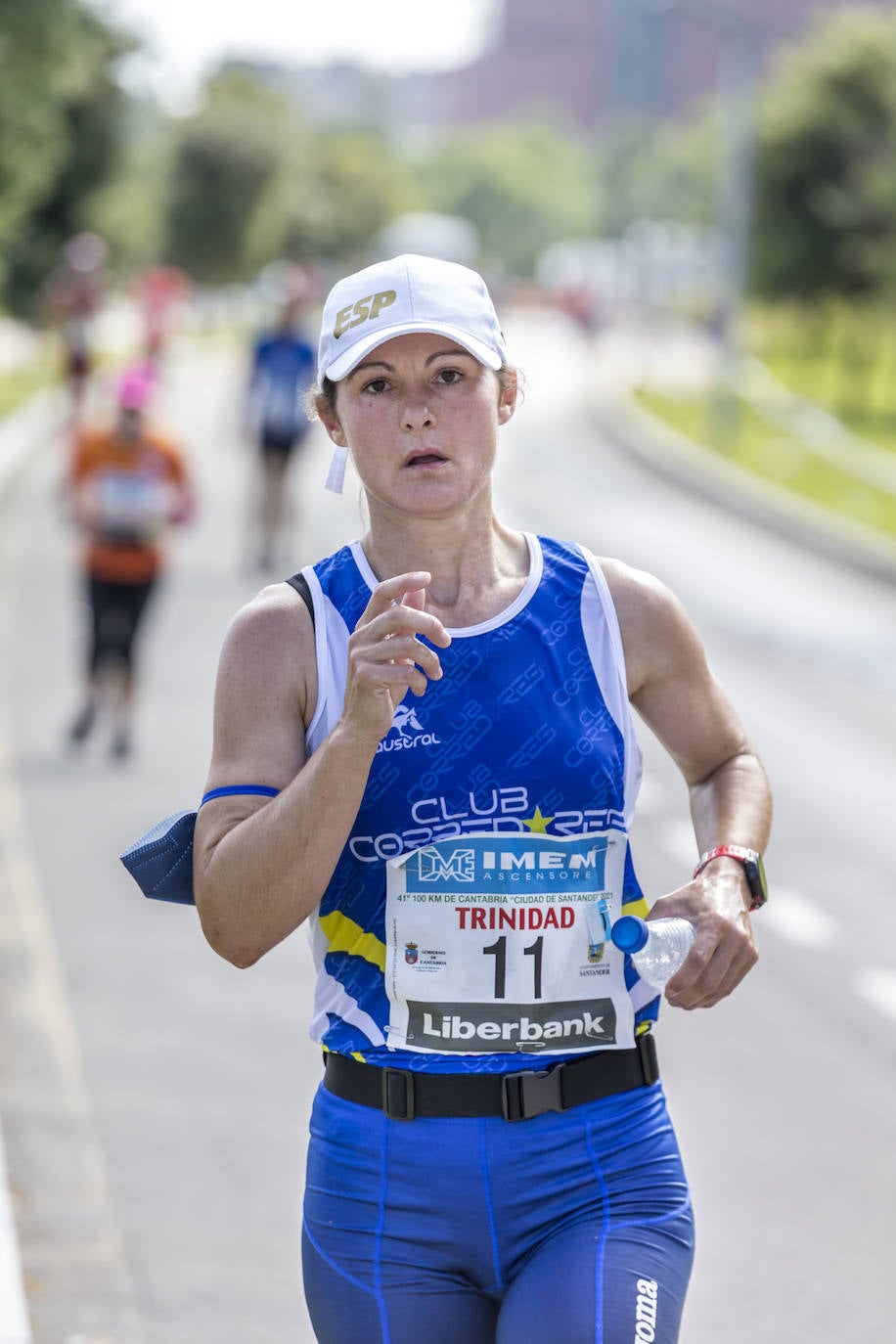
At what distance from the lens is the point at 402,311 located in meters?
2.82

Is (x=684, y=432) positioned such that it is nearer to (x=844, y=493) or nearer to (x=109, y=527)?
(x=844, y=493)

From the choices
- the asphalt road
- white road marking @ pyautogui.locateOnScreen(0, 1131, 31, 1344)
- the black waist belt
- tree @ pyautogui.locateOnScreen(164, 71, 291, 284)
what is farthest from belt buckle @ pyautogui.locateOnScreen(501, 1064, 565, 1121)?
tree @ pyautogui.locateOnScreen(164, 71, 291, 284)

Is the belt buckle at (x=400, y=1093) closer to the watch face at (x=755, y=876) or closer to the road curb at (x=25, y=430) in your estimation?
the watch face at (x=755, y=876)

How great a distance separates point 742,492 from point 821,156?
20.9 meters

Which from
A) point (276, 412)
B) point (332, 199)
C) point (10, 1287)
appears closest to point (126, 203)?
point (276, 412)

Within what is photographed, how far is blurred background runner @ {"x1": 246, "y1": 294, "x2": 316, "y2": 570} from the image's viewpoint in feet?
56.6

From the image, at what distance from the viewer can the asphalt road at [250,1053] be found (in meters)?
5.27

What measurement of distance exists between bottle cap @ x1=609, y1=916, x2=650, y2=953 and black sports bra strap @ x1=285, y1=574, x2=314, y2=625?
573 mm

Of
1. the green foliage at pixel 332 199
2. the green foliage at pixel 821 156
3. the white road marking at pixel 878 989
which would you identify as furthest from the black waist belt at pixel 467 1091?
the green foliage at pixel 332 199

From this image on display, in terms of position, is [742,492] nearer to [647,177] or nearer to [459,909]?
[459,909]

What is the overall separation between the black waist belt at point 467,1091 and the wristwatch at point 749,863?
1.05 ft

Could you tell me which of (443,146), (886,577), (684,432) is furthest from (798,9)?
(886,577)

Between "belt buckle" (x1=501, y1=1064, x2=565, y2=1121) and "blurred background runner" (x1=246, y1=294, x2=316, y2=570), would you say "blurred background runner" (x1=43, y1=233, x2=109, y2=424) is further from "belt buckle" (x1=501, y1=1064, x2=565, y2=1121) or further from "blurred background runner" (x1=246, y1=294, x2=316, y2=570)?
Result: "belt buckle" (x1=501, y1=1064, x2=565, y2=1121)

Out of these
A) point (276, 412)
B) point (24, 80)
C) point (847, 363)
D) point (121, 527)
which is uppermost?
point (847, 363)
